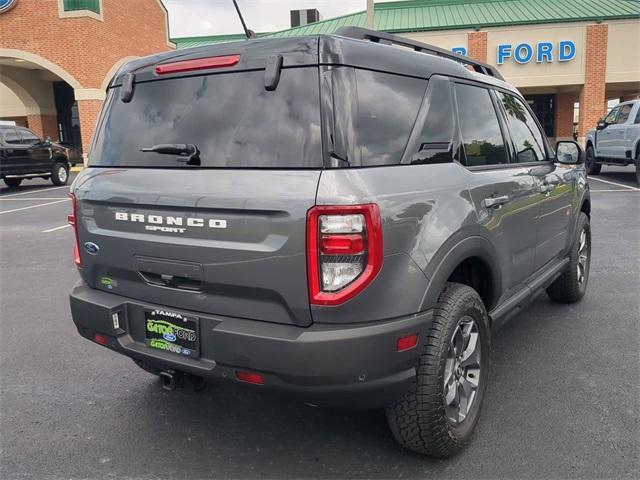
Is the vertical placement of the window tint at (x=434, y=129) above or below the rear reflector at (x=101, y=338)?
above

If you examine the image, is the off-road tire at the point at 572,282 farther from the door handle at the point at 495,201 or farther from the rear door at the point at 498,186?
the door handle at the point at 495,201

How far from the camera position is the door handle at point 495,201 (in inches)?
118

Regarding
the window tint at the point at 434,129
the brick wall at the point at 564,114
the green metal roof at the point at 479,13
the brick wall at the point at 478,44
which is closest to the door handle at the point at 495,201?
the window tint at the point at 434,129

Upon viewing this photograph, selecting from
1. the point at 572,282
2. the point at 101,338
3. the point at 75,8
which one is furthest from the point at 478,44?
the point at 101,338

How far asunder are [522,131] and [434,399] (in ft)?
7.50

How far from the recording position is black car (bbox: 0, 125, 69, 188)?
1593cm

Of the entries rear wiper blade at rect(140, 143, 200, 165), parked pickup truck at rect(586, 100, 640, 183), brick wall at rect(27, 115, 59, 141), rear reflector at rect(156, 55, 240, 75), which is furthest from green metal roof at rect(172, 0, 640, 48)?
rear wiper blade at rect(140, 143, 200, 165)

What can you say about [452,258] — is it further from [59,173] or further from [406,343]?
[59,173]

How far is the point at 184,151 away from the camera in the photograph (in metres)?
2.57

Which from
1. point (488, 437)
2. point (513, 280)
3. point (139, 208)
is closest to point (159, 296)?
point (139, 208)

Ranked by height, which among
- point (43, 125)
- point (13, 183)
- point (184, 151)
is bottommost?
point (13, 183)

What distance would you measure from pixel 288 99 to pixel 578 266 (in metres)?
3.56

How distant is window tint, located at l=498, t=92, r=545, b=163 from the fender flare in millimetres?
1017

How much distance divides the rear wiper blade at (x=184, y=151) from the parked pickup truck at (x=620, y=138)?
13839mm
